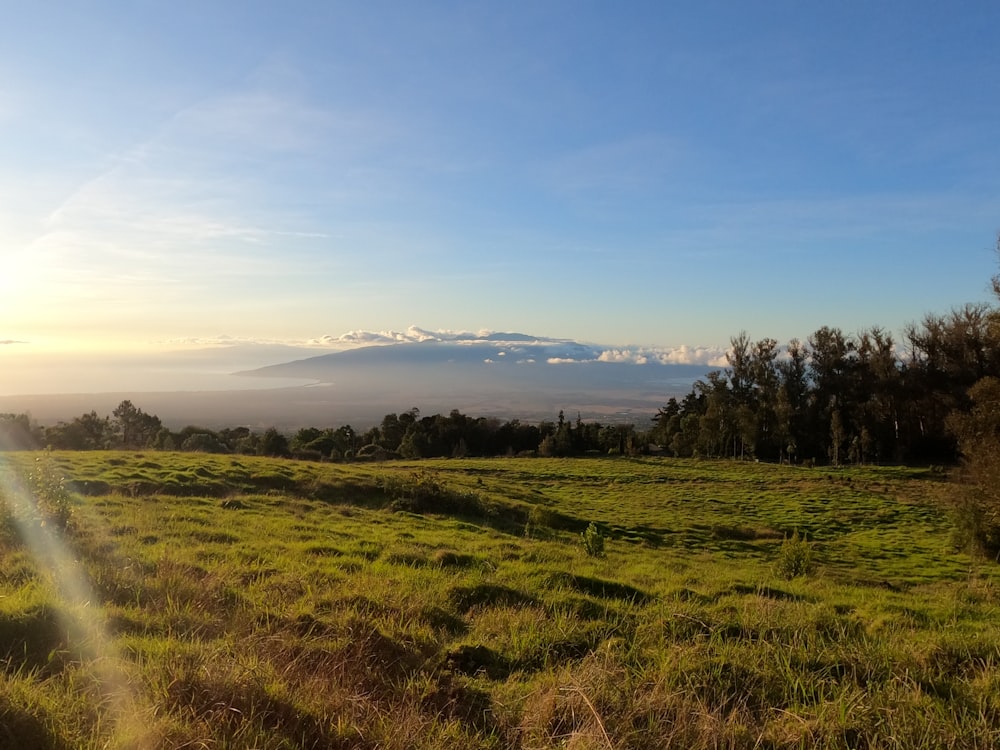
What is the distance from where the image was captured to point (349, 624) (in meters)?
5.37

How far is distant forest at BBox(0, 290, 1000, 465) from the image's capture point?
165 feet

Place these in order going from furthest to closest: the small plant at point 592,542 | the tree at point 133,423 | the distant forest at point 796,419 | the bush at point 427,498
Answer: the tree at point 133,423
the distant forest at point 796,419
the bush at point 427,498
the small plant at point 592,542

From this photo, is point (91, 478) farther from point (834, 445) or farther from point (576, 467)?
point (834, 445)

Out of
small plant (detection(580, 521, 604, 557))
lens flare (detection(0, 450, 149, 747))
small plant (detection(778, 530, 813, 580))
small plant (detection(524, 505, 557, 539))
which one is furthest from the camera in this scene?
small plant (detection(524, 505, 557, 539))

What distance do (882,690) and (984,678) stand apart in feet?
3.51

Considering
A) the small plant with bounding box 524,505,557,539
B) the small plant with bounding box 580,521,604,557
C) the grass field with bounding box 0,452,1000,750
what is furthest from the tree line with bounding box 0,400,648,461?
the grass field with bounding box 0,452,1000,750

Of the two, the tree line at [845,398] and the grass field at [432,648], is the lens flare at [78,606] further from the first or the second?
the tree line at [845,398]

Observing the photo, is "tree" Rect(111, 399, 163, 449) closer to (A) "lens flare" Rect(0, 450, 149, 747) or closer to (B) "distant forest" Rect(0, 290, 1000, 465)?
(B) "distant forest" Rect(0, 290, 1000, 465)

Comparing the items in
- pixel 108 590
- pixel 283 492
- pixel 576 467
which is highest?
pixel 108 590

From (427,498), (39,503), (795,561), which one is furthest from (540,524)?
(39,503)

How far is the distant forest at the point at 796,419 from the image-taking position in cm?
5028

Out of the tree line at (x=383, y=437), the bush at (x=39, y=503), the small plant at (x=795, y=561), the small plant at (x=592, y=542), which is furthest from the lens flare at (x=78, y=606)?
the tree line at (x=383, y=437)

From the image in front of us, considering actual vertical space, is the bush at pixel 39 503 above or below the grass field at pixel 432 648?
above

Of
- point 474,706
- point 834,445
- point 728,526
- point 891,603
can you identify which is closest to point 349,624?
point 474,706
